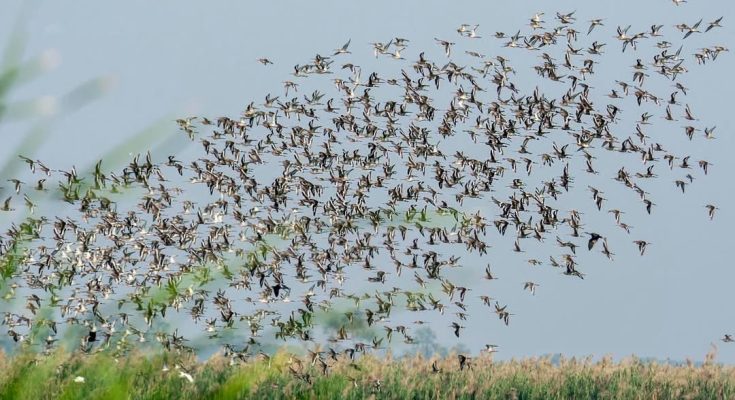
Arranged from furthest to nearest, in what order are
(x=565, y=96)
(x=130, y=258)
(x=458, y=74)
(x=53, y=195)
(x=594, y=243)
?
(x=458, y=74) < (x=565, y=96) < (x=594, y=243) < (x=130, y=258) < (x=53, y=195)

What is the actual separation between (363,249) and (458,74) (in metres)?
5.13

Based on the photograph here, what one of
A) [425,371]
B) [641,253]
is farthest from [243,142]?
[641,253]

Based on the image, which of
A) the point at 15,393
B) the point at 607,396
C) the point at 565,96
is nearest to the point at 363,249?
the point at 565,96

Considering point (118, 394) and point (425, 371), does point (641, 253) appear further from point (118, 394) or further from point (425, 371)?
point (118, 394)

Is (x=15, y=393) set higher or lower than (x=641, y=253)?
lower

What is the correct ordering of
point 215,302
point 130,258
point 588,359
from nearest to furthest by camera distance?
point 215,302 → point 130,258 → point 588,359

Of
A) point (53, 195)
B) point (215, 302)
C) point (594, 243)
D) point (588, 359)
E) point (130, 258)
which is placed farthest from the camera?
point (588, 359)

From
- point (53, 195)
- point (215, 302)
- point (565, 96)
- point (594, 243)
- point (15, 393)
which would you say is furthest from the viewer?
point (565, 96)

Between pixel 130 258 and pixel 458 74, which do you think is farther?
pixel 458 74

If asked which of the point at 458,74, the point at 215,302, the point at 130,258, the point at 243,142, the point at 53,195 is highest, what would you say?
the point at 458,74

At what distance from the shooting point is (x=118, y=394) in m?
2.58

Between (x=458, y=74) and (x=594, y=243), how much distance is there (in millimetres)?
5218

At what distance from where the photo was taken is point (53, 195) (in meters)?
2.43

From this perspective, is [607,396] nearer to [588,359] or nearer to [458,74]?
[588,359]
